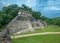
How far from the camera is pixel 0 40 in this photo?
36.6ft

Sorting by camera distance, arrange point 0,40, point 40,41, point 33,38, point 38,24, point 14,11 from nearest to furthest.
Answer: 1. point 0,40
2. point 40,41
3. point 33,38
4. point 38,24
5. point 14,11

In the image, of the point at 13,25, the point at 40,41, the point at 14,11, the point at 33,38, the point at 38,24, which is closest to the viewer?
the point at 40,41

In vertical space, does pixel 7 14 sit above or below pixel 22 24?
above

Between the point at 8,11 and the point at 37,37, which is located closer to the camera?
the point at 37,37

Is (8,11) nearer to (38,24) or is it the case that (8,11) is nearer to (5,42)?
(38,24)

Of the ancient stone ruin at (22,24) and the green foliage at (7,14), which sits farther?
the green foliage at (7,14)

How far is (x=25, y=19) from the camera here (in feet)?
Result: 87.1

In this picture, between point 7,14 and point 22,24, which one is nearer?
point 22,24

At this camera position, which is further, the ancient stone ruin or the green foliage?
the green foliage

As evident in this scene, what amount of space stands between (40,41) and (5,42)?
7211mm

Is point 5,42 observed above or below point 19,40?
above

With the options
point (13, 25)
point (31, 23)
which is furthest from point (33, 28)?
point (13, 25)

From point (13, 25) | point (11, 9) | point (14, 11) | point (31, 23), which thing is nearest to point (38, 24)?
point (31, 23)

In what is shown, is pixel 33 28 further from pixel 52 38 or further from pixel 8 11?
pixel 8 11
